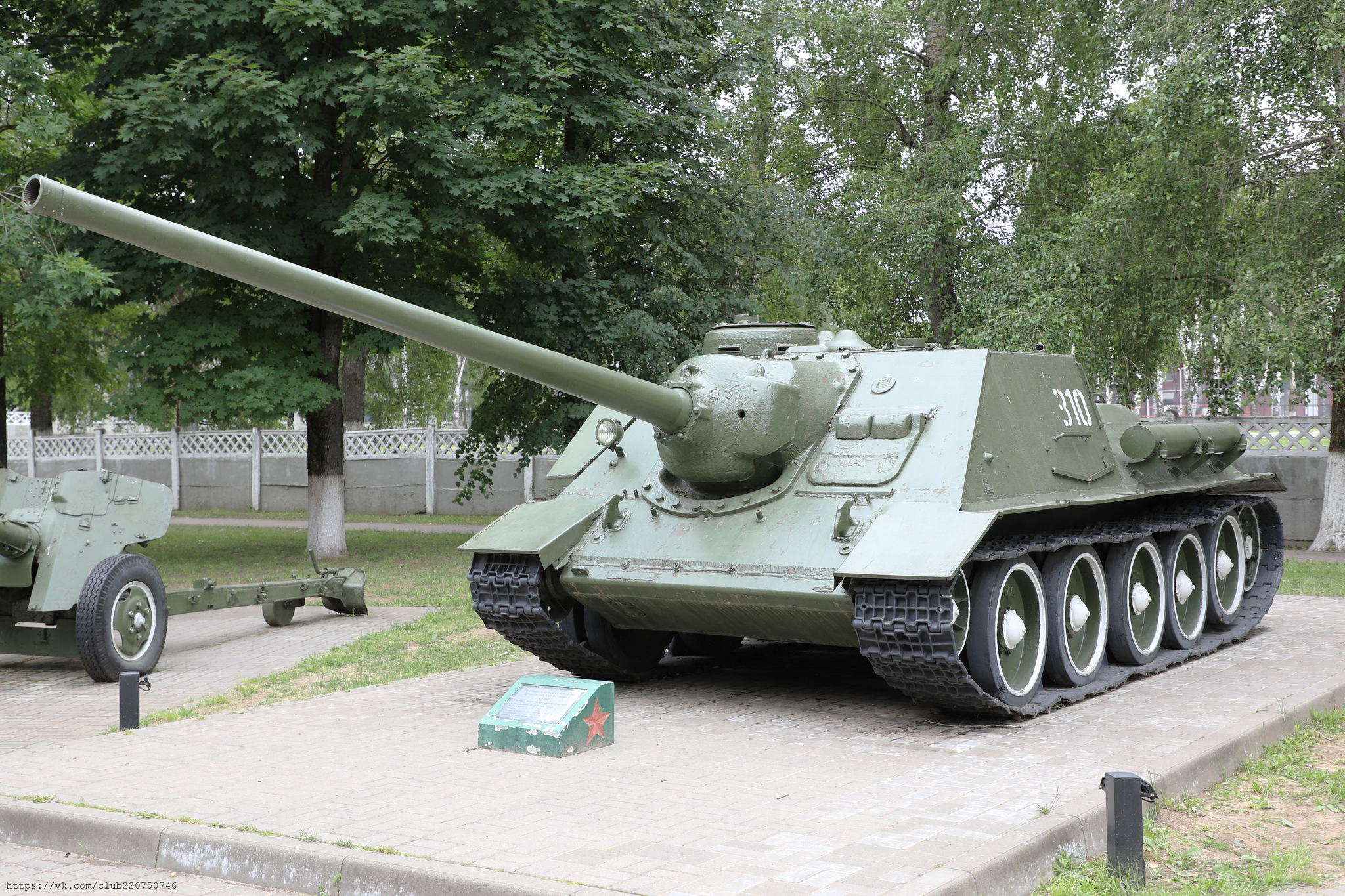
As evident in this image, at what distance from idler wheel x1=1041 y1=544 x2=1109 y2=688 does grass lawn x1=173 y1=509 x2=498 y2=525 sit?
16381 millimetres

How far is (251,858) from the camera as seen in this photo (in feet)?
16.1

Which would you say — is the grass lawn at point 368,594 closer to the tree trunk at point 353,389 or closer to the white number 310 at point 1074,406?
the white number 310 at point 1074,406

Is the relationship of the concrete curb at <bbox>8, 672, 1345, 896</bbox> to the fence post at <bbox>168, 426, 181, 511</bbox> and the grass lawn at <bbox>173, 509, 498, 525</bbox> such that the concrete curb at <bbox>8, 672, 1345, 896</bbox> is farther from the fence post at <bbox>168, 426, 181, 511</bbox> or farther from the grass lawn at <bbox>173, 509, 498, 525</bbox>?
the fence post at <bbox>168, 426, 181, 511</bbox>

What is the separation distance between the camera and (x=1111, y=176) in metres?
19.5

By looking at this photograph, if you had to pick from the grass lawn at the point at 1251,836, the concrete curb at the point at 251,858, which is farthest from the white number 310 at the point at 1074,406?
the concrete curb at the point at 251,858

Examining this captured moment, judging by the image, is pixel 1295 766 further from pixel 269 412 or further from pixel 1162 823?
pixel 269 412

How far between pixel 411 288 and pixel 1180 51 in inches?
382

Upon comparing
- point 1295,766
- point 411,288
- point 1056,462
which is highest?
point 411,288

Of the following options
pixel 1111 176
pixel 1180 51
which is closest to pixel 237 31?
pixel 1180 51

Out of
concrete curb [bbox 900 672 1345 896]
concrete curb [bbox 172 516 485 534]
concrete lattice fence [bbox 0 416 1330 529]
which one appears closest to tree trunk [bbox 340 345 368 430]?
concrete lattice fence [bbox 0 416 1330 529]

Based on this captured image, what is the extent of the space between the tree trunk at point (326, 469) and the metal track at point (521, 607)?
9.84 meters

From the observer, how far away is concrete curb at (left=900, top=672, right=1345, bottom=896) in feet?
14.6

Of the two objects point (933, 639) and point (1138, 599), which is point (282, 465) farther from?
point (933, 639)

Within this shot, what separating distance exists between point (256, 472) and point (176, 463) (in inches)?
97.5
